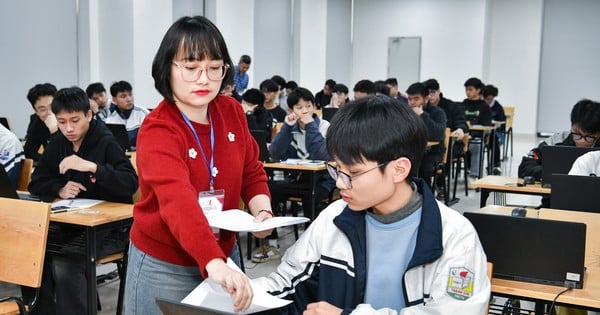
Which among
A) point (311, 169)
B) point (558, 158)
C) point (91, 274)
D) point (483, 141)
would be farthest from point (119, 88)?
point (483, 141)

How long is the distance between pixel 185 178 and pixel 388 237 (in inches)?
18.8

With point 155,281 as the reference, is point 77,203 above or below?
below

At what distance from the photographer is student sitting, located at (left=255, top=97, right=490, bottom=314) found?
126 cm

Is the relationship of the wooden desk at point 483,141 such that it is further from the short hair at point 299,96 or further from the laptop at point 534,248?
the laptop at point 534,248

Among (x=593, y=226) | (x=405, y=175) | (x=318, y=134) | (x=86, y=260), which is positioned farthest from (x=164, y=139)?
(x=318, y=134)

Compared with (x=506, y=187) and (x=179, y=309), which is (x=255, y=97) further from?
(x=179, y=309)

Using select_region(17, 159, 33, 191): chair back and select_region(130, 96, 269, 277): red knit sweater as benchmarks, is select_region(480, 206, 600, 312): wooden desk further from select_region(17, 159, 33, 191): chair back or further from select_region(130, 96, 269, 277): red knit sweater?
select_region(17, 159, 33, 191): chair back

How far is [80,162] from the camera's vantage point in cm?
278

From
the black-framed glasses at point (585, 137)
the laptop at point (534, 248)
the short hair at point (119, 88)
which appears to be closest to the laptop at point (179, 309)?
the laptop at point (534, 248)

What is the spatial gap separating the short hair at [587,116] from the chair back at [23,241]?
2.86 metres

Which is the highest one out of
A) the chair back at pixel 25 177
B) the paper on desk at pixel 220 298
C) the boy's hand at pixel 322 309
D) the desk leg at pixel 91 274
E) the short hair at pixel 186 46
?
the short hair at pixel 186 46

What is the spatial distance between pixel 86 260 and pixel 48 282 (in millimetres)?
207

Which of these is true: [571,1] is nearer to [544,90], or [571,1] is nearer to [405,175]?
[544,90]

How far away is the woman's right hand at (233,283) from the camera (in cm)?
118
